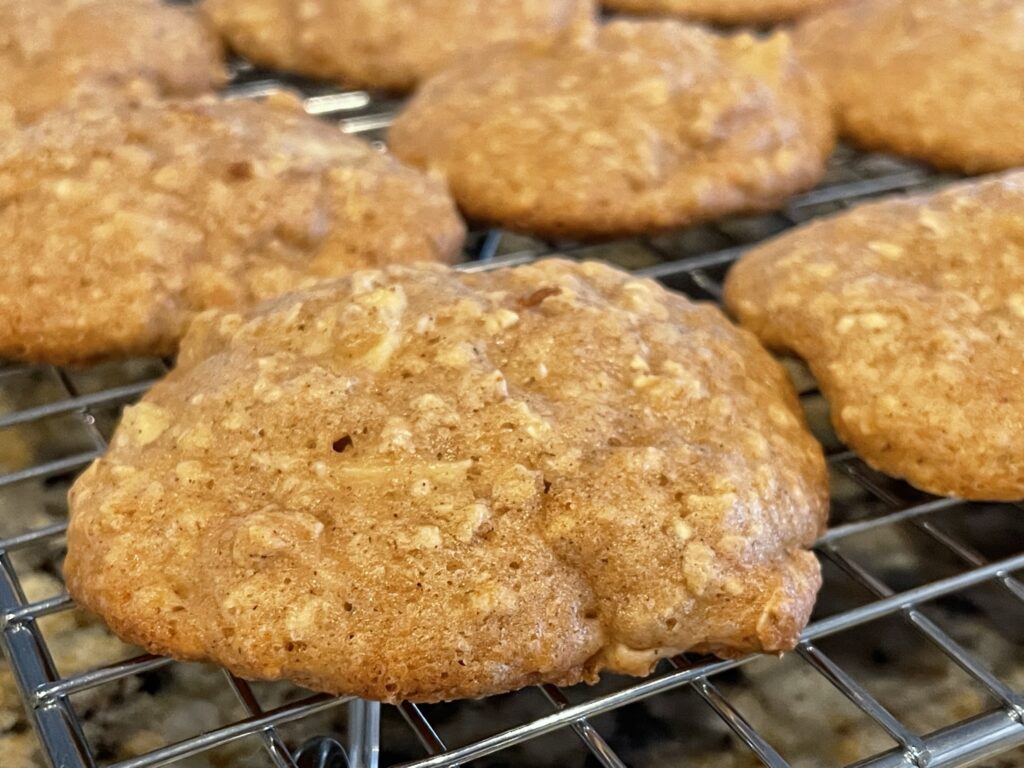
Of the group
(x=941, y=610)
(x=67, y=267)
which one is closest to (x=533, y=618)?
(x=941, y=610)

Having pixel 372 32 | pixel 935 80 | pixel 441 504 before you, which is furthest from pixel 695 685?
pixel 372 32

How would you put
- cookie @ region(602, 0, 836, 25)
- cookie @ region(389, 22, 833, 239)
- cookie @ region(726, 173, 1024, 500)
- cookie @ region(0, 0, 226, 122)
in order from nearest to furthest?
1. cookie @ region(726, 173, 1024, 500)
2. cookie @ region(389, 22, 833, 239)
3. cookie @ region(0, 0, 226, 122)
4. cookie @ region(602, 0, 836, 25)

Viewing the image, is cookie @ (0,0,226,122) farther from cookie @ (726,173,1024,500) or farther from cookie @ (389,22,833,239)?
cookie @ (726,173,1024,500)

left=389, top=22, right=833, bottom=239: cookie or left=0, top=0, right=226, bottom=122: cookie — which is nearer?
left=389, top=22, right=833, bottom=239: cookie

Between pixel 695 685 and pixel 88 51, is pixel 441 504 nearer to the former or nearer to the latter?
pixel 695 685

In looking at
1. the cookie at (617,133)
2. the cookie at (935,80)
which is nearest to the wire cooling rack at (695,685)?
the cookie at (617,133)

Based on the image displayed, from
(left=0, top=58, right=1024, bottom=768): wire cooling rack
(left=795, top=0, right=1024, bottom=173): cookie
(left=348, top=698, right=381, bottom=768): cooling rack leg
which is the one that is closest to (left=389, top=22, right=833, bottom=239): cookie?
(left=795, top=0, right=1024, bottom=173): cookie

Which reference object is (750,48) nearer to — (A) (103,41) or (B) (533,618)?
(A) (103,41)
